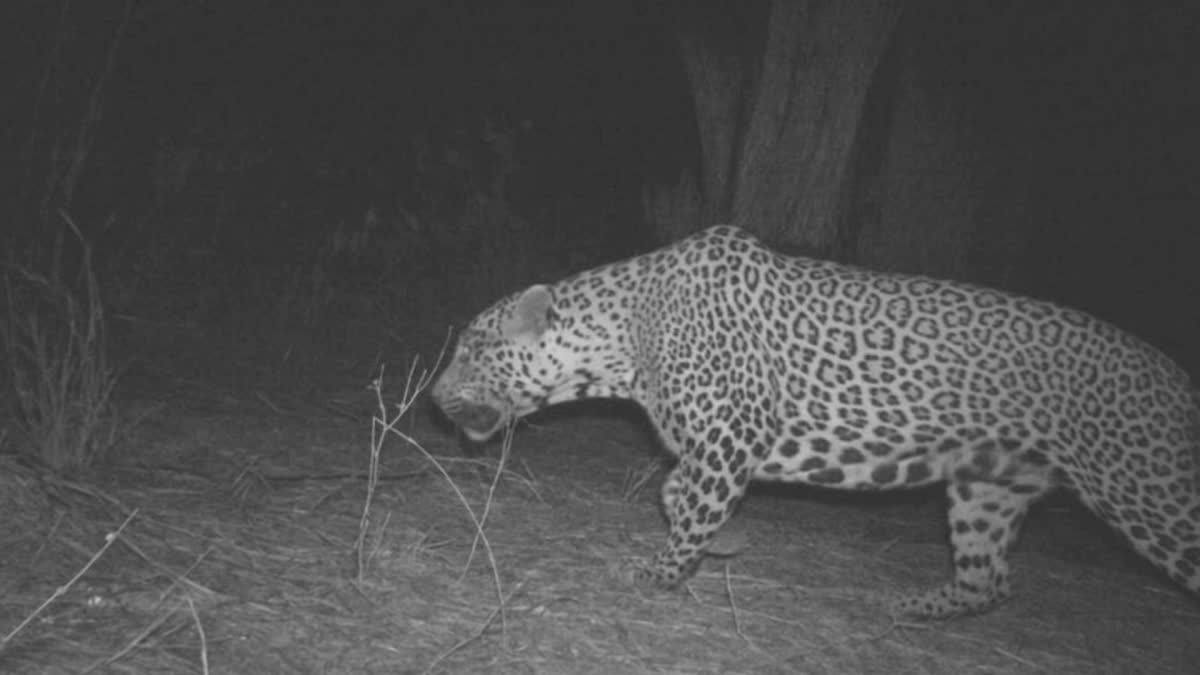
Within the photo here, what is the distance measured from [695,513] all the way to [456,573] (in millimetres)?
956

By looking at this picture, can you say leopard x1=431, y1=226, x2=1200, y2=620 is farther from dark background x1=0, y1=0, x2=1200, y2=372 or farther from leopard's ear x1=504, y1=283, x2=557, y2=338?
dark background x1=0, y1=0, x2=1200, y2=372

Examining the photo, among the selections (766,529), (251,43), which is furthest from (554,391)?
(251,43)

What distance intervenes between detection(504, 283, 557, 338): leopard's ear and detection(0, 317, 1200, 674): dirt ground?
0.89 meters

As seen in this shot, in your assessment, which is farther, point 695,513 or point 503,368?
point 503,368

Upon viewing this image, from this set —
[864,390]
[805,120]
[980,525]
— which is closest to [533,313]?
[864,390]

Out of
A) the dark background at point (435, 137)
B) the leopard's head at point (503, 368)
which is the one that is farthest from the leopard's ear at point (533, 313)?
the dark background at point (435, 137)

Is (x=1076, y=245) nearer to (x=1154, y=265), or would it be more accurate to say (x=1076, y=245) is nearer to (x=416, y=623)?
(x=1154, y=265)

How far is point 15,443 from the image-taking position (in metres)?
5.57

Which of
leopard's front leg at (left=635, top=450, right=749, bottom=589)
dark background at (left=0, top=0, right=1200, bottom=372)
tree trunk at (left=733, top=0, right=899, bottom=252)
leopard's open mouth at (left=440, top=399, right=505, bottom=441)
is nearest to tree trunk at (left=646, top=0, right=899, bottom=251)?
tree trunk at (left=733, top=0, right=899, bottom=252)

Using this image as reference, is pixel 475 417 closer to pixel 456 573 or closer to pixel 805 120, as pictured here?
pixel 456 573

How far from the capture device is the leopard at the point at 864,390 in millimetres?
5066

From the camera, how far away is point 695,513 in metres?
5.15

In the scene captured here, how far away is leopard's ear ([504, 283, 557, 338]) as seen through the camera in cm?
554

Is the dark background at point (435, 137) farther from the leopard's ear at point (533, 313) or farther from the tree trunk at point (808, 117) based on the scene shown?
the leopard's ear at point (533, 313)
